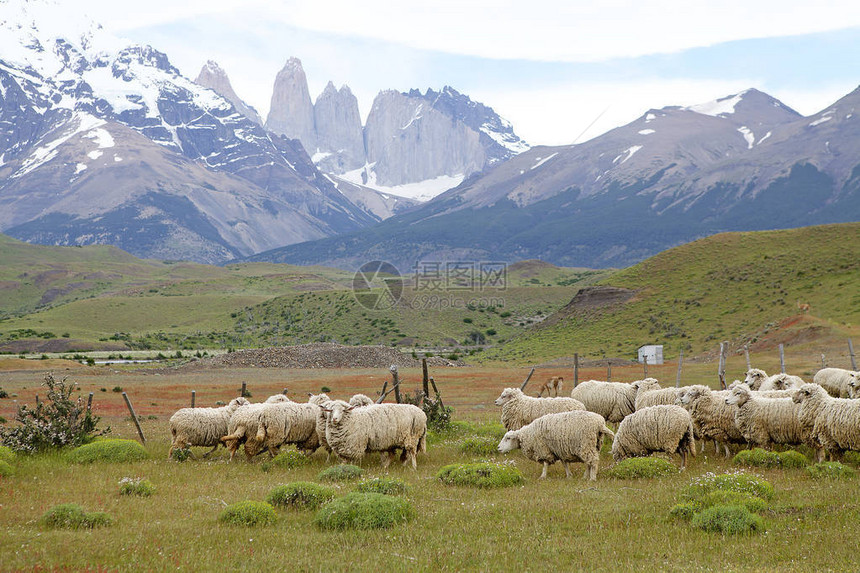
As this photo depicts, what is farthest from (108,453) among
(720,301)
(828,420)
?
(720,301)

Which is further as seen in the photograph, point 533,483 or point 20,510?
point 533,483

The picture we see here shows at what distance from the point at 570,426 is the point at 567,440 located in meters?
0.32

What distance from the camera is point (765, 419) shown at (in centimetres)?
1686

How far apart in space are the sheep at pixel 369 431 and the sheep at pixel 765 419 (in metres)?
8.13

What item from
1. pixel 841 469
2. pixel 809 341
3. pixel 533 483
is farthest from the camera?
pixel 809 341

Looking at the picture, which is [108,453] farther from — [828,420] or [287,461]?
[828,420]

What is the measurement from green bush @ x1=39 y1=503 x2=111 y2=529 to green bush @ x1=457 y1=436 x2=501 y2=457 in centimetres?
992

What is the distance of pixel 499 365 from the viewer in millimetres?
64000

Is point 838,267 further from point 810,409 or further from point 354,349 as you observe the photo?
point 810,409

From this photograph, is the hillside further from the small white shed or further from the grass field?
the grass field

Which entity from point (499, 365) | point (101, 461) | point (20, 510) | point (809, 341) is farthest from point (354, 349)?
point (20, 510)

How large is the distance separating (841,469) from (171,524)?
43.0ft

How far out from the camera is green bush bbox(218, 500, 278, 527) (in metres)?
11.7

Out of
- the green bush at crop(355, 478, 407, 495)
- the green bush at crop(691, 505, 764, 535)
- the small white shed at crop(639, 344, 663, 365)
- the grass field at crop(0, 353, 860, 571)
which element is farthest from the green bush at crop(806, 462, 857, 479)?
the small white shed at crop(639, 344, 663, 365)
